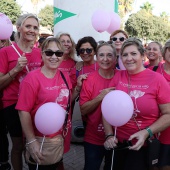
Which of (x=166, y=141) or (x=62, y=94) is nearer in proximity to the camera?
(x=62, y=94)

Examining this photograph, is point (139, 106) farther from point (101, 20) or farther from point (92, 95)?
point (101, 20)

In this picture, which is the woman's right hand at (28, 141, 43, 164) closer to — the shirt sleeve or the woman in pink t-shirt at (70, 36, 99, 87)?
the shirt sleeve

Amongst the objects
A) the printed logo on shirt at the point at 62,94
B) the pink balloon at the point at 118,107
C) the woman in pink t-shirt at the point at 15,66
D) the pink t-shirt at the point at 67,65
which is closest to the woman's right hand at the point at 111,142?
the pink balloon at the point at 118,107

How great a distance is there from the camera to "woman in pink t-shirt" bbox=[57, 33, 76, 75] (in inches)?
143

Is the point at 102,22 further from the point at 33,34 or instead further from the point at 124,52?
the point at 124,52

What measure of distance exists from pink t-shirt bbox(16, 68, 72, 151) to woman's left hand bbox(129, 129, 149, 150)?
2.53ft

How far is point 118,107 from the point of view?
7.02 feet

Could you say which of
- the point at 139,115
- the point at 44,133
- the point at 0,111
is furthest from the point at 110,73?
the point at 0,111

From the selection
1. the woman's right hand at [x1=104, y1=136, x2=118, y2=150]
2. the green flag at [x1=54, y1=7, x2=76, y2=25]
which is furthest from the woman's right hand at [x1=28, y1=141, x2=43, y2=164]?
the green flag at [x1=54, y1=7, x2=76, y2=25]

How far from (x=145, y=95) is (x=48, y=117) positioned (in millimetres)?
940

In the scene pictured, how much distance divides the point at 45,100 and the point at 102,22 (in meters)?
2.35

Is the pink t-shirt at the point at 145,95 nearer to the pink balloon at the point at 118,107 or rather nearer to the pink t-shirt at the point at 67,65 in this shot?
the pink balloon at the point at 118,107

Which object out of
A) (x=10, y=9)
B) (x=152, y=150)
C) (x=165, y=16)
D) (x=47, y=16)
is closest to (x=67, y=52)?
(x=152, y=150)

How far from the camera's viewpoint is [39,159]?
7.34 ft
